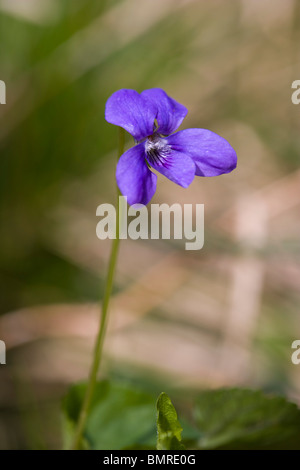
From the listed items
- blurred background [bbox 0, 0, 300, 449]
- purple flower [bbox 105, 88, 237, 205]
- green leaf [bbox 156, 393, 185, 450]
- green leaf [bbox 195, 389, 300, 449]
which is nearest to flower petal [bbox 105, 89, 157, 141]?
purple flower [bbox 105, 88, 237, 205]

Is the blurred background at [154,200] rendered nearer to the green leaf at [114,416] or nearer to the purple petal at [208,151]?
the green leaf at [114,416]

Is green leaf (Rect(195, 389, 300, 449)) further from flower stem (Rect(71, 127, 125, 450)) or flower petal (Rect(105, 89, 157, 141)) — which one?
flower petal (Rect(105, 89, 157, 141))

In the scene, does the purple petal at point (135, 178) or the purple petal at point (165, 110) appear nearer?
the purple petal at point (135, 178)

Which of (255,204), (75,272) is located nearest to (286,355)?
(255,204)

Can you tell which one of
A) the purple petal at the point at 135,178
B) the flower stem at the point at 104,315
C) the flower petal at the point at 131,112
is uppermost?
the flower petal at the point at 131,112

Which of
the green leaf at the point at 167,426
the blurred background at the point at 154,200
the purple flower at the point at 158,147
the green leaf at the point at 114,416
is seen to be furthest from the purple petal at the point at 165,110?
the blurred background at the point at 154,200

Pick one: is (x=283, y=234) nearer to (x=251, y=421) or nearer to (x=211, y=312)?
(x=211, y=312)
